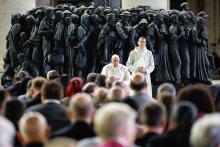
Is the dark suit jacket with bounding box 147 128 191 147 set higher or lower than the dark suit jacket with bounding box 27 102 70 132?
higher

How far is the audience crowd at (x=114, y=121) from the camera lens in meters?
5.70

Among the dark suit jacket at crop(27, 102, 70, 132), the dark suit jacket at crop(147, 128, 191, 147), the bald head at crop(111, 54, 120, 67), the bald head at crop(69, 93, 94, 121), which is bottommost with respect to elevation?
the bald head at crop(111, 54, 120, 67)

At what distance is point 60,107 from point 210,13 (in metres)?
31.7

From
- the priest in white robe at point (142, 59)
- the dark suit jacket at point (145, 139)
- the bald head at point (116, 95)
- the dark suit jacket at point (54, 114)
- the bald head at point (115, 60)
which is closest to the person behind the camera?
the dark suit jacket at point (145, 139)

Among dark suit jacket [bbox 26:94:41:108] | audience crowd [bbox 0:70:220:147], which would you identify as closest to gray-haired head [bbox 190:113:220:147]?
audience crowd [bbox 0:70:220:147]

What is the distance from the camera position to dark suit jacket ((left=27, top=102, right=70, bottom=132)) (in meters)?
8.12

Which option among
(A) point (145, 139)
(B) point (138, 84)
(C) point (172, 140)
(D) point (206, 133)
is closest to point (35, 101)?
(B) point (138, 84)

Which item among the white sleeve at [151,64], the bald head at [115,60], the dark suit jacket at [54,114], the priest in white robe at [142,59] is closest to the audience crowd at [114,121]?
the dark suit jacket at [54,114]

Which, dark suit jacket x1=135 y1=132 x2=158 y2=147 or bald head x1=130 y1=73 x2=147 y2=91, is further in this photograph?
bald head x1=130 y1=73 x2=147 y2=91

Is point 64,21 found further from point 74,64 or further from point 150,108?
point 150,108

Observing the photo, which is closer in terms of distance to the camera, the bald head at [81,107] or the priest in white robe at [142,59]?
the bald head at [81,107]

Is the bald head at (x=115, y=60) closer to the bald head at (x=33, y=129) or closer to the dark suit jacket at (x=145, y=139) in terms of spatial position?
the dark suit jacket at (x=145, y=139)

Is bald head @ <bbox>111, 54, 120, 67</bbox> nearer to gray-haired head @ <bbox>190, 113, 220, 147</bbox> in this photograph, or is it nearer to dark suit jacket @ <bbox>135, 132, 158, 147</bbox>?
dark suit jacket @ <bbox>135, 132, 158, 147</bbox>

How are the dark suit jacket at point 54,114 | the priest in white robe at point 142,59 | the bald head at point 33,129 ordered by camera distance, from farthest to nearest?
the priest in white robe at point 142,59
the dark suit jacket at point 54,114
the bald head at point 33,129
